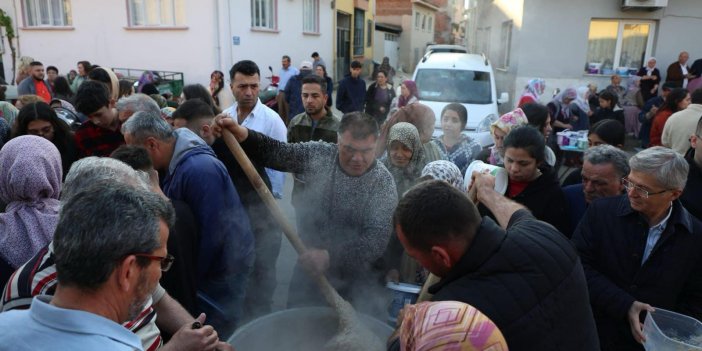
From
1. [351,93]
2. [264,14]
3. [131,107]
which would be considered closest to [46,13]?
[264,14]

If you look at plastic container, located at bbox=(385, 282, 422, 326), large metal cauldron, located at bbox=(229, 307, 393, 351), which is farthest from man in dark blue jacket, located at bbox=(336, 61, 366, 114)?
large metal cauldron, located at bbox=(229, 307, 393, 351)

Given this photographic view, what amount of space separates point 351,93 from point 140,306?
7921 millimetres

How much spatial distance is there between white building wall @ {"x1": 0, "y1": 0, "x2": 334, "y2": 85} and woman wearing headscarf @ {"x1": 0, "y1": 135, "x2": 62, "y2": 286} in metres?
11.6

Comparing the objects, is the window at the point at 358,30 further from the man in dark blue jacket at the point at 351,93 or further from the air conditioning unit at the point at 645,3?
the man in dark blue jacket at the point at 351,93

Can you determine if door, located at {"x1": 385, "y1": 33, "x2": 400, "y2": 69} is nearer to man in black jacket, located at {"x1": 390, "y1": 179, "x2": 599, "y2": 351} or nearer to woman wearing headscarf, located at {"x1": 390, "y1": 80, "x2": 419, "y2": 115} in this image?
woman wearing headscarf, located at {"x1": 390, "y1": 80, "x2": 419, "y2": 115}

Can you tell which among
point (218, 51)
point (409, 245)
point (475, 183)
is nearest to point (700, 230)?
point (475, 183)

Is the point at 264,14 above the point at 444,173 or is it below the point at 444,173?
above

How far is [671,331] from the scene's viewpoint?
214 cm

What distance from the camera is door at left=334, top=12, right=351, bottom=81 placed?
2246 cm

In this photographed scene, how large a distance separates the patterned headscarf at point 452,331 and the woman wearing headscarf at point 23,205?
2040 millimetres

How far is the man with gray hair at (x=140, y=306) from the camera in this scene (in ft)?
5.28

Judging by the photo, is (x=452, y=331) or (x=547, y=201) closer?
(x=452, y=331)

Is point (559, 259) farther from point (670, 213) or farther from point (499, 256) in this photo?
point (670, 213)

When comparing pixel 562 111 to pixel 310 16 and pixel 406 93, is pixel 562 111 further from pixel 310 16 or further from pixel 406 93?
pixel 310 16
